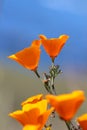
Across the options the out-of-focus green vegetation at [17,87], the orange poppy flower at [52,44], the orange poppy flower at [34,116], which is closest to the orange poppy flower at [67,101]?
the orange poppy flower at [34,116]

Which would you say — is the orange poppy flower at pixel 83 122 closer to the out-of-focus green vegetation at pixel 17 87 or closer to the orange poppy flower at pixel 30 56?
the orange poppy flower at pixel 30 56

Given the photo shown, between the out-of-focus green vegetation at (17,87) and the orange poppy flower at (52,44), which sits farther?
the out-of-focus green vegetation at (17,87)

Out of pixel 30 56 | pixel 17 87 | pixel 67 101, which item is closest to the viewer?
pixel 67 101

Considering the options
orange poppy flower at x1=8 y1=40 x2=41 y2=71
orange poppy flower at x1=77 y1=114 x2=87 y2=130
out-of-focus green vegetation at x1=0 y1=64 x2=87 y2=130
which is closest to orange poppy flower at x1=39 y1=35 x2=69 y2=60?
orange poppy flower at x1=8 y1=40 x2=41 y2=71

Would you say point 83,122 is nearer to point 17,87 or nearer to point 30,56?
point 30,56

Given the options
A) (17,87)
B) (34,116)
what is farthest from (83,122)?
(17,87)

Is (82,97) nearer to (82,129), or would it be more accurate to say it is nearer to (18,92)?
(82,129)

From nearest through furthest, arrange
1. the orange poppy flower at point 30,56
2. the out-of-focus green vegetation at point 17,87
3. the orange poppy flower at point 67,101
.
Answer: the orange poppy flower at point 67,101, the orange poppy flower at point 30,56, the out-of-focus green vegetation at point 17,87
